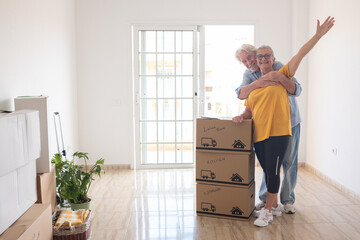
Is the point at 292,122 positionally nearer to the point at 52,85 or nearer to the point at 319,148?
the point at 319,148

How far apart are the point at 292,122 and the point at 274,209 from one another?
31.1 inches

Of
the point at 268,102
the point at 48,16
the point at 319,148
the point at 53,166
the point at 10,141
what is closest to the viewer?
the point at 10,141

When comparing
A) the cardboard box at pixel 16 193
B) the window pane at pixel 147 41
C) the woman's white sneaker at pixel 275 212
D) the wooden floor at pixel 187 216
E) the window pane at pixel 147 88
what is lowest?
the wooden floor at pixel 187 216

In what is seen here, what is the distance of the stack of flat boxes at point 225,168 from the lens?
323 centimetres

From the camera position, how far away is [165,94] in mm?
5465

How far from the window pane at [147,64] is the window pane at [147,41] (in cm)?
8

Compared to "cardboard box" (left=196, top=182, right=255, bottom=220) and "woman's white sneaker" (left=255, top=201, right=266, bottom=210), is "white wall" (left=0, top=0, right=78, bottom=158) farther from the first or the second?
"woman's white sneaker" (left=255, top=201, right=266, bottom=210)

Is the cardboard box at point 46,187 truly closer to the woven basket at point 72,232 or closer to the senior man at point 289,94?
the woven basket at point 72,232

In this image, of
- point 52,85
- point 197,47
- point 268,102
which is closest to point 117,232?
point 268,102

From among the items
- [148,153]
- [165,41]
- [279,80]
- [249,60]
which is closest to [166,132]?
[148,153]

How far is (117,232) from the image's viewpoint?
10.2ft

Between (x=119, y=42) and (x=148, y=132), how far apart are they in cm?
132

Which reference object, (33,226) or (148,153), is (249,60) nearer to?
(33,226)

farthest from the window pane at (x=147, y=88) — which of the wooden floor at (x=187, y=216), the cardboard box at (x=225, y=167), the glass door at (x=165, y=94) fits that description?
the cardboard box at (x=225, y=167)
